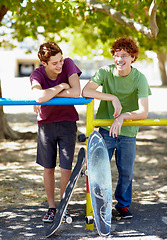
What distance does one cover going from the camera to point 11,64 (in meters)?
67.1

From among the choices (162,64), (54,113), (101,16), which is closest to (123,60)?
(54,113)

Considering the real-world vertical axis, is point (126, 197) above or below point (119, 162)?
below

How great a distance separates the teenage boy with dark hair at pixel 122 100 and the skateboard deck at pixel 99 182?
172 millimetres

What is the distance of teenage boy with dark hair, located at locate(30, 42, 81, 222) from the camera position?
10.9 feet

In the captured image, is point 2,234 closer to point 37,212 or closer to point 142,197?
point 37,212

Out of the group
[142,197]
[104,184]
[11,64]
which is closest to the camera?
[104,184]

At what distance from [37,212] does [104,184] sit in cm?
97

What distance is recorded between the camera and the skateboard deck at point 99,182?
3.16 meters

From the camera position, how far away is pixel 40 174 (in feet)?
19.1

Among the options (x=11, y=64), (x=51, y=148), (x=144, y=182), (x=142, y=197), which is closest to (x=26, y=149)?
(x=144, y=182)

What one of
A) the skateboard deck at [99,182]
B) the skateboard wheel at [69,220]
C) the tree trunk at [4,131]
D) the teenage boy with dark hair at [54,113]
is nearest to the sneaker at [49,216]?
the teenage boy with dark hair at [54,113]

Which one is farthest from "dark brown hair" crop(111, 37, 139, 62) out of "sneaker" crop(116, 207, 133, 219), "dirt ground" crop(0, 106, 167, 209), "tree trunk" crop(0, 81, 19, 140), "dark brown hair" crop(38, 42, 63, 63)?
"tree trunk" crop(0, 81, 19, 140)

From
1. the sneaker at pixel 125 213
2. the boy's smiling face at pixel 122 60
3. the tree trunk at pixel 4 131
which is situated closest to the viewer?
the boy's smiling face at pixel 122 60

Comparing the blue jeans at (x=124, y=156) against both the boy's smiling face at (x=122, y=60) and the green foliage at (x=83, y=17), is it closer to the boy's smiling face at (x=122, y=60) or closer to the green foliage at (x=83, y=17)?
the boy's smiling face at (x=122, y=60)
